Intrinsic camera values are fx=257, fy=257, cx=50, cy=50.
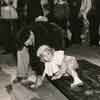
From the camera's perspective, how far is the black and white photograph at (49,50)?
7.51ft

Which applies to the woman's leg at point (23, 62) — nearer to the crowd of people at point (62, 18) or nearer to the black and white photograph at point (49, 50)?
the black and white photograph at point (49, 50)

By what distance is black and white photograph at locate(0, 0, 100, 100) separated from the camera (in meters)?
2.29

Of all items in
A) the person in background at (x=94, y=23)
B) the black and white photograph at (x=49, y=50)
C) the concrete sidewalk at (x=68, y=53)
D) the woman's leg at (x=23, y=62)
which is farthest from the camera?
the person in background at (x=94, y=23)

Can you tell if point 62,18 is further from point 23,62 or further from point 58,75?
point 58,75

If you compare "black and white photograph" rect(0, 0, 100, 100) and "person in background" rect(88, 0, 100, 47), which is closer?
"black and white photograph" rect(0, 0, 100, 100)

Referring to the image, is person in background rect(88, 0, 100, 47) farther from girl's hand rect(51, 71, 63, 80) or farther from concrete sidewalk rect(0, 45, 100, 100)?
girl's hand rect(51, 71, 63, 80)

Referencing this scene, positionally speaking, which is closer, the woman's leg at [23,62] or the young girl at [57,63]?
the young girl at [57,63]

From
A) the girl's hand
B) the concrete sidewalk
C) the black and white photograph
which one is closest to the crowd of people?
the black and white photograph

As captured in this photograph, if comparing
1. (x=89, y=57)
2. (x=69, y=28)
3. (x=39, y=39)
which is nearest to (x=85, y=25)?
(x=69, y=28)

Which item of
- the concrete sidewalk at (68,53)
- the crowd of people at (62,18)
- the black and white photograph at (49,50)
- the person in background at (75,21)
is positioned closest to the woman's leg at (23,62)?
the black and white photograph at (49,50)

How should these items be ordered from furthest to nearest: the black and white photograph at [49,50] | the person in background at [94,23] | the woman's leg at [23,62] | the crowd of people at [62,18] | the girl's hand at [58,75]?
the person in background at [94,23], the crowd of people at [62,18], the woman's leg at [23,62], the girl's hand at [58,75], the black and white photograph at [49,50]

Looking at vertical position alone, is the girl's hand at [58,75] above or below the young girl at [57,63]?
below

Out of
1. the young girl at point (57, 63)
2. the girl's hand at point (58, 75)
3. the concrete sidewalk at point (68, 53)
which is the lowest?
the concrete sidewalk at point (68, 53)

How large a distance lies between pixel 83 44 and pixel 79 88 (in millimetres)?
2515
